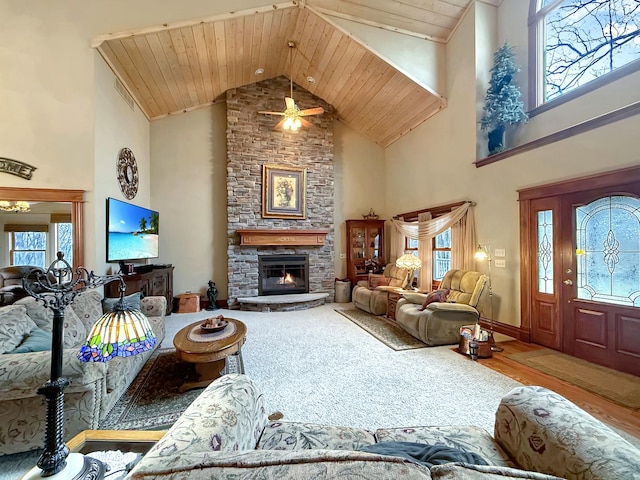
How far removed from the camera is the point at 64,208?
12.1 feet

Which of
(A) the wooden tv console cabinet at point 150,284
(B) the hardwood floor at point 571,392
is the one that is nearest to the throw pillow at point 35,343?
(A) the wooden tv console cabinet at point 150,284

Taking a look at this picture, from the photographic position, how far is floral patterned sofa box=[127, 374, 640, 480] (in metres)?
0.60

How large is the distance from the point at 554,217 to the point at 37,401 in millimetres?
5292

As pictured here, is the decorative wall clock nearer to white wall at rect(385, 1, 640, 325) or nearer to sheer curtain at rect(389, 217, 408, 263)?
sheer curtain at rect(389, 217, 408, 263)

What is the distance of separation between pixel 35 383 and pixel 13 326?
27.0 inches

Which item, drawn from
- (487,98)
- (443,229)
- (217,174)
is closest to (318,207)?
(217,174)

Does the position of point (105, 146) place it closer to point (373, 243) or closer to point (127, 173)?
point (127, 173)

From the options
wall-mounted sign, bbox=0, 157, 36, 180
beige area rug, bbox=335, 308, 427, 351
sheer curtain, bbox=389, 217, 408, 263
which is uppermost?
wall-mounted sign, bbox=0, 157, 36, 180

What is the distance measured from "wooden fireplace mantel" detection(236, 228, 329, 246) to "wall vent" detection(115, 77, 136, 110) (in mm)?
2940

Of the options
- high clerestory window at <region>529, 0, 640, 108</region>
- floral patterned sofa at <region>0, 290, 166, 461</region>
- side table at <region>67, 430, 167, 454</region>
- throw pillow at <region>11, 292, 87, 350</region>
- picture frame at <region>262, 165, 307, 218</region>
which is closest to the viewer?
side table at <region>67, 430, 167, 454</region>

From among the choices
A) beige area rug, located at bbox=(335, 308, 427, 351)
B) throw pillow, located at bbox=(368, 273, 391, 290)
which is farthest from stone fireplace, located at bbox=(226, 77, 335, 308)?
beige area rug, located at bbox=(335, 308, 427, 351)

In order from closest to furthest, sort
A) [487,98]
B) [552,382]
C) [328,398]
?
[328,398], [552,382], [487,98]

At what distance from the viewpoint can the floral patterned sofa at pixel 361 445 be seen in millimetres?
603

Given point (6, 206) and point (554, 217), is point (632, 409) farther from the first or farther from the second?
point (6, 206)
